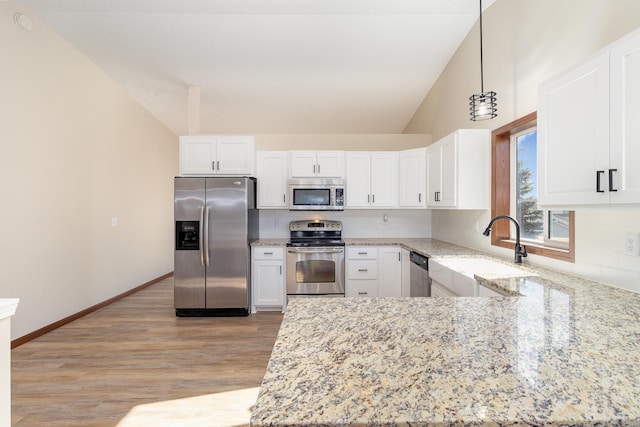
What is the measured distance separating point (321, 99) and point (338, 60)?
2.83 ft

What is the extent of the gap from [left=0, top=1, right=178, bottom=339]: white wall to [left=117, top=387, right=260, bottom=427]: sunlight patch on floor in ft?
6.14

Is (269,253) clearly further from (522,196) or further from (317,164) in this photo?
(522,196)

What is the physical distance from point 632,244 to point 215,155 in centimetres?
382

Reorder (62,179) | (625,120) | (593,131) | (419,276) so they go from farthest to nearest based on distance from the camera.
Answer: (62,179), (419,276), (593,131), (625,120)

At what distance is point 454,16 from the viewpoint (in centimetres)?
319

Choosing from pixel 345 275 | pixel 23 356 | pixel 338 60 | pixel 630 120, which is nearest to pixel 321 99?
pixel 338 60

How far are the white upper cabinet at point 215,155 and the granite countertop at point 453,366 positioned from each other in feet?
9.76

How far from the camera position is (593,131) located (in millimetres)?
1362

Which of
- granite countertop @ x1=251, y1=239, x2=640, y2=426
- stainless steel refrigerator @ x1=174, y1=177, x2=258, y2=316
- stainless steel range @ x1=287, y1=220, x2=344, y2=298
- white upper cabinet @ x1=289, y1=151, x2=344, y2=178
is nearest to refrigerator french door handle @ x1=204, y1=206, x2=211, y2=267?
stainless steel refrigerator @ x1=174, y1=177, x2=258, y2=316

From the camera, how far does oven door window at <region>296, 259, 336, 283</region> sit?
388 cm

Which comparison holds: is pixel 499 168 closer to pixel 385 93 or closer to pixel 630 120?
pixel 630 120

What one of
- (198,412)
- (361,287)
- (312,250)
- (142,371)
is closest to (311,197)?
(312,250)

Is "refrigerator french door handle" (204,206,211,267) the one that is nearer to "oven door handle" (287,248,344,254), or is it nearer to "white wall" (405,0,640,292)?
"oven door handle" (287,248,344,254)

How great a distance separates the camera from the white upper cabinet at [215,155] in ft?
12.8
